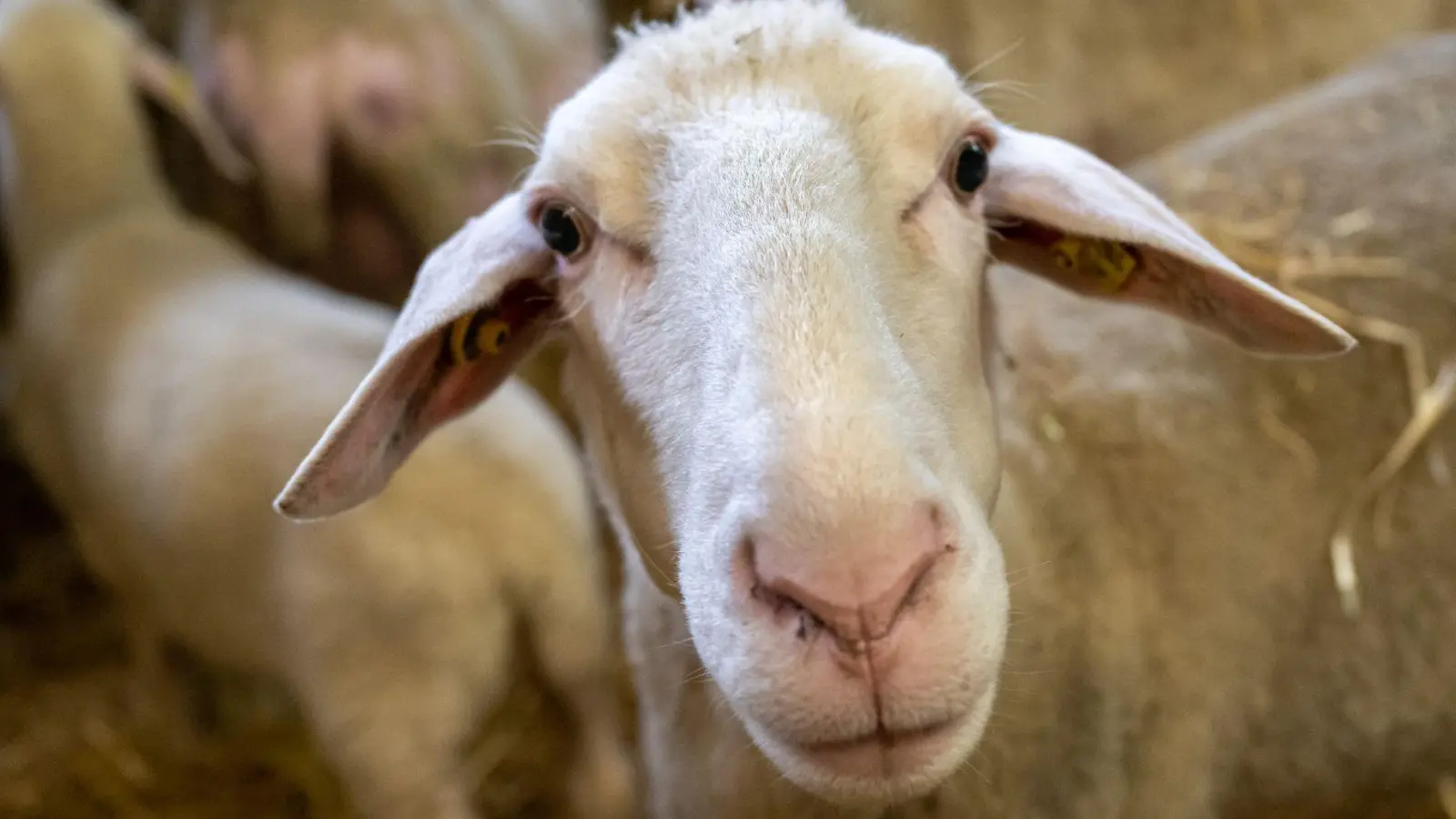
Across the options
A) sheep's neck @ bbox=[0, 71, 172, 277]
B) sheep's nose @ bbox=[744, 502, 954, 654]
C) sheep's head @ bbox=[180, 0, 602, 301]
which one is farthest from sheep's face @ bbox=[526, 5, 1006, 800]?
sheep's neck @ bbox=[0, 71, 172, 277]

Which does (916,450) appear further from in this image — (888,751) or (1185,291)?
(1185,291)

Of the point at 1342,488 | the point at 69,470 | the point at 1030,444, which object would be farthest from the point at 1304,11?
the point at 69,470

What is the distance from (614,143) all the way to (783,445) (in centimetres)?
59

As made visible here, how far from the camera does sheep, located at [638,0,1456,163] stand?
3648mm

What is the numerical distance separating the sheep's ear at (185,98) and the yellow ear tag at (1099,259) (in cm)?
245

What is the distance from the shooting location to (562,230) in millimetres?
1574

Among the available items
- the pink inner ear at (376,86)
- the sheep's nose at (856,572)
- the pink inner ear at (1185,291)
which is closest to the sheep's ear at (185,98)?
the pink inner ear at (376,86)

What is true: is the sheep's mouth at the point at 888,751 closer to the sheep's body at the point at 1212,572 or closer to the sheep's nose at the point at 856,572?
the sheep's nose at the point at 856,572

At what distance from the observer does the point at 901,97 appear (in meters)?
1.47

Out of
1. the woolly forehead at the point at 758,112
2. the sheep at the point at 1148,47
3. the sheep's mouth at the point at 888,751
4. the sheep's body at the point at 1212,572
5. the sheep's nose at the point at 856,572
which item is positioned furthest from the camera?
the sheep at the point at 1148,47

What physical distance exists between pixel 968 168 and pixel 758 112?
31cm

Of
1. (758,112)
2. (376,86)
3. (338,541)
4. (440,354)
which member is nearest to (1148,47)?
(376,86)

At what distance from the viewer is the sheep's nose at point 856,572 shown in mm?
1041

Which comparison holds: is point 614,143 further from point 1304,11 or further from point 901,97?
point 1304,11
